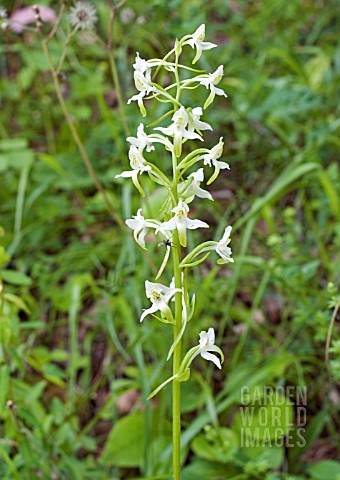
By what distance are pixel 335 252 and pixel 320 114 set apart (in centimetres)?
59

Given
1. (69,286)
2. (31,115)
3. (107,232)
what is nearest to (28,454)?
(69,286)

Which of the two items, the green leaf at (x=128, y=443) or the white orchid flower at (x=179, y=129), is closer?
the white orchid flower at (x=179, y=129)

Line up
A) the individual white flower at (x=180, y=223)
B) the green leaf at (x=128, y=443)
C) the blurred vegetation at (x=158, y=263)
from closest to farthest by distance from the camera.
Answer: the individual white flower at (x=180, y=223) < the blurred vegetation at (x=158, y=263) < the green leaf at (x=128, y=443)

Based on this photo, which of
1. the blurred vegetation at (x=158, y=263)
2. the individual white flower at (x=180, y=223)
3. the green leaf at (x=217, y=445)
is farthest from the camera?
the blurred vegetation at (x=158, y=263)

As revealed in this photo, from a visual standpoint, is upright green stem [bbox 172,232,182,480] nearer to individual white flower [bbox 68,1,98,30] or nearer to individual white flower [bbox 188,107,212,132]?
individual white flower [bbox 188,107,212,132]

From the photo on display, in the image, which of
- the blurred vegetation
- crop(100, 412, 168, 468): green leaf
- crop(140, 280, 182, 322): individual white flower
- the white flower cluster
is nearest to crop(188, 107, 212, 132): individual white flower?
the white flower cluster

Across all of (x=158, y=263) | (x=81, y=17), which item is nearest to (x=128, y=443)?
(x=158, y=263)

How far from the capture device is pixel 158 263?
6.64ft

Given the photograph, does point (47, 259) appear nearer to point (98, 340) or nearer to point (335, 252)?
point (98, 340)

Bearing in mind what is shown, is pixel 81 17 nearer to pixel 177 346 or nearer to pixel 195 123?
pixel 195 123

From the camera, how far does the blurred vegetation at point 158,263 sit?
1.71 meters

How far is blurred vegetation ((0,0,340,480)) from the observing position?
5.60 feet

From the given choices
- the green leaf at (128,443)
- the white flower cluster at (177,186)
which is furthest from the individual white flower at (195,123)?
the green leaf at (128,443)

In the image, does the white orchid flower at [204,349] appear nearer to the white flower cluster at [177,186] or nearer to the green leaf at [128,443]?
the white flower cluster at [177,186]
